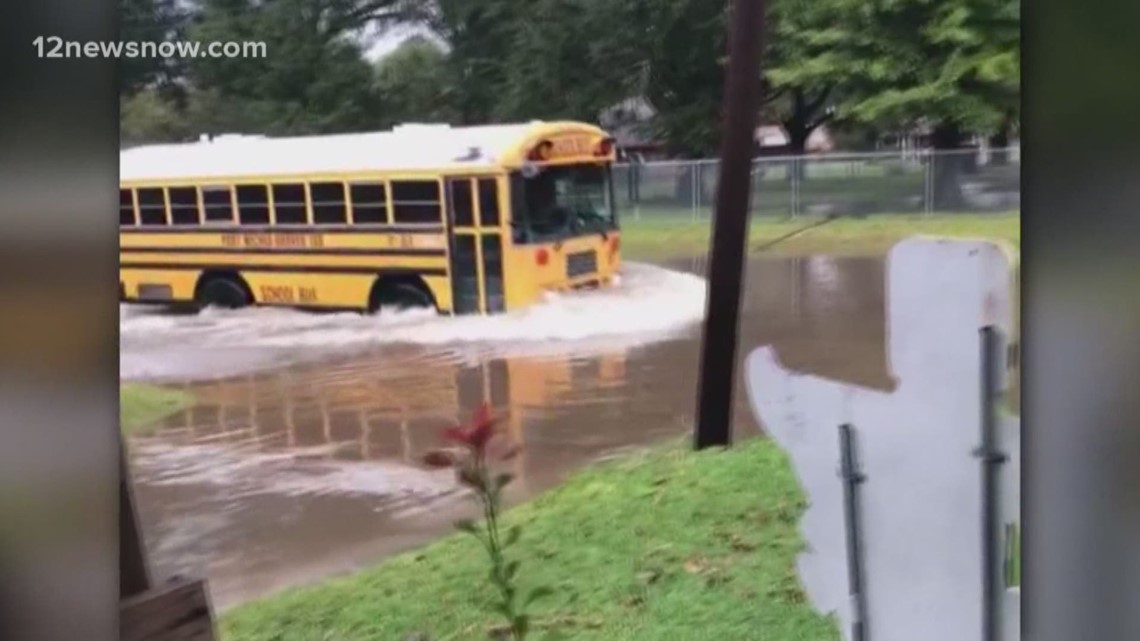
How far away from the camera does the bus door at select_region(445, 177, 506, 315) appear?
1.52 meters

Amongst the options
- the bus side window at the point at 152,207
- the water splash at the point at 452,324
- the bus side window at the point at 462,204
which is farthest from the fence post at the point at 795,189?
the bus side window at the point at 152,207

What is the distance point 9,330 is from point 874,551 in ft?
3.31

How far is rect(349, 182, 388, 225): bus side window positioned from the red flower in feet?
0.81

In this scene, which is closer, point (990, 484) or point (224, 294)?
point (990, 484)

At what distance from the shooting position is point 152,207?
1.55 meters

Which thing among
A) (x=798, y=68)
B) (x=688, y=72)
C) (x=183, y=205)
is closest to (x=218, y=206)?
(x=183, y=205)

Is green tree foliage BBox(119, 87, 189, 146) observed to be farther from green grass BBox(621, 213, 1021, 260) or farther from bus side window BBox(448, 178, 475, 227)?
green grass BBox(621, 213, 1021, 260)

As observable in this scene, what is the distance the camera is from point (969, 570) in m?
1.49

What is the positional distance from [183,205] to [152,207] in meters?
0.04

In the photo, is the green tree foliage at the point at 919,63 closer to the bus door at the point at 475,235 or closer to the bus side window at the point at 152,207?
the bus door at the point at 475,235

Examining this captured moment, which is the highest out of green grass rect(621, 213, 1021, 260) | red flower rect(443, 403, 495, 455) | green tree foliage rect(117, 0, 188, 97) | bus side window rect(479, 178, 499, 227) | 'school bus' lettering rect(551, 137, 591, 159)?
green tree foliage rect(117, 0, 188, 97)

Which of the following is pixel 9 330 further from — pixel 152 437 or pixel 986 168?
pixel 986 168

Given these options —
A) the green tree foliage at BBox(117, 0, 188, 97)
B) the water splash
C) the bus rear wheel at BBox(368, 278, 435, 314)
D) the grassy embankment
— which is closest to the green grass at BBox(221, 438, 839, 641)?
the grassy embankment

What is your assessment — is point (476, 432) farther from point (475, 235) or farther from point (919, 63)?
point (919, 63)
